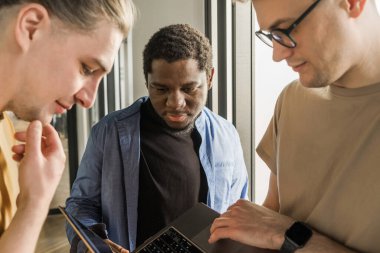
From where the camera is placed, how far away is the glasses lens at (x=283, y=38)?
0.80m

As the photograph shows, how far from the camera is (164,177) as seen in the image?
129 cm

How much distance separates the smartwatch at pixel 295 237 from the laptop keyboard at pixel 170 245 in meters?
0.19

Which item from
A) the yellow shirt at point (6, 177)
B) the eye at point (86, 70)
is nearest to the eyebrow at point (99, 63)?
the eye at point (86, 70)

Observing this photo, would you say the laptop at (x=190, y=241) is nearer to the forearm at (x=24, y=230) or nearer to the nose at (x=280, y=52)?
the forearm at (x=24, y=230)

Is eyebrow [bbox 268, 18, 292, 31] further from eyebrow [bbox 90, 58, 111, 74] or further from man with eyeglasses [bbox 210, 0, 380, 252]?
eyebrow [bbox 90, 58, 111, 74]

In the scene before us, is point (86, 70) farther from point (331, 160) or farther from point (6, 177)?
point (331, 160)

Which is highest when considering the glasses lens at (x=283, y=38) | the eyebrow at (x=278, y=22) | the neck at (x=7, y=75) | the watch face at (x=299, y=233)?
the eyebrow at (x=278, y=22)

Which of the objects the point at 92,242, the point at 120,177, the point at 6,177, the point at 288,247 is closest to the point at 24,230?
the point at 92,242

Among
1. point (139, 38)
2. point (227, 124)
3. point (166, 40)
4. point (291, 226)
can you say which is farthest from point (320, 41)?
point (139, 38)

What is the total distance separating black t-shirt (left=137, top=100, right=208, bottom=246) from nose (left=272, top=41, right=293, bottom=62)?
59 cm

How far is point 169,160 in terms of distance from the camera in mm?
1315

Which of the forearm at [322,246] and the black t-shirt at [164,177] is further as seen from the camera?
the black t-shirt at [164,177]

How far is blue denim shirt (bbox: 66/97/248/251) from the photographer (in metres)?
1.27

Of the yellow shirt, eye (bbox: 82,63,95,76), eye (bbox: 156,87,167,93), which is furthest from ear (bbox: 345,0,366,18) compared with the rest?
the yellow shirt
